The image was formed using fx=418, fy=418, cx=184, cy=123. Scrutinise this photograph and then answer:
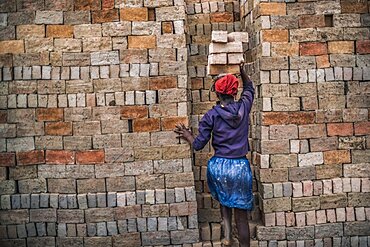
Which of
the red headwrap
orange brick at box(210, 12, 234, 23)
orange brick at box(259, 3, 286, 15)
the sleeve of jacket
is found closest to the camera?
the red headwrap

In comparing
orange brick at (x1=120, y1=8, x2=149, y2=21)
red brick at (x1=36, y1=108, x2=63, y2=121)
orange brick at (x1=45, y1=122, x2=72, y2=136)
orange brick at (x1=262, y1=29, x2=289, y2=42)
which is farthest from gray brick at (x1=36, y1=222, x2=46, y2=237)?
orange brick at (x1=262, y1=29, x2=289, y2=42)

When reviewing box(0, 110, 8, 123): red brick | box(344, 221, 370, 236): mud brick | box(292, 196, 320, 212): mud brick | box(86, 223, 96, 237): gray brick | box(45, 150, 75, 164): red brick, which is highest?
box(0, 110, 8, 123): red brick

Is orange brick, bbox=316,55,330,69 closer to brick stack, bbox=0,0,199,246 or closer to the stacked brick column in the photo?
the stacked brick column

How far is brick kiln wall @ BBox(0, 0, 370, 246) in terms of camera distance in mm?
5039

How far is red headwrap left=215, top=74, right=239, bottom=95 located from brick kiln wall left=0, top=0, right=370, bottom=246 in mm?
715

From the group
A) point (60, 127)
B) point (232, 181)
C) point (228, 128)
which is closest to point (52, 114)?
point (60, 127)

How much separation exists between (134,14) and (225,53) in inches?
51.2

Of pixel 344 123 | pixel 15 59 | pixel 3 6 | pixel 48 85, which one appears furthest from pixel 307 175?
pixel 3 6

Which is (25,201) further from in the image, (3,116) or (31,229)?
(3,116)

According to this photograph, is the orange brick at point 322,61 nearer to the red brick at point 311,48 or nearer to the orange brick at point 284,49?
the red brick at point 311,48

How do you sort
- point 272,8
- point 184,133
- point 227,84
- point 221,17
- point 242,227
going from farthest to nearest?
1. point 221,17
2. point 272,8
3. point 184,133
4. point 242,227
5. point 227,84

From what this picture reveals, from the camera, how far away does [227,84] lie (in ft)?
14.5

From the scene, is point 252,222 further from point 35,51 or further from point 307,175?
point 35,51

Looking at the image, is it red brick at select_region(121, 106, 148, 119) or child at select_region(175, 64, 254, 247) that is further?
red brick at select_region(121, 106, 148, 119)
